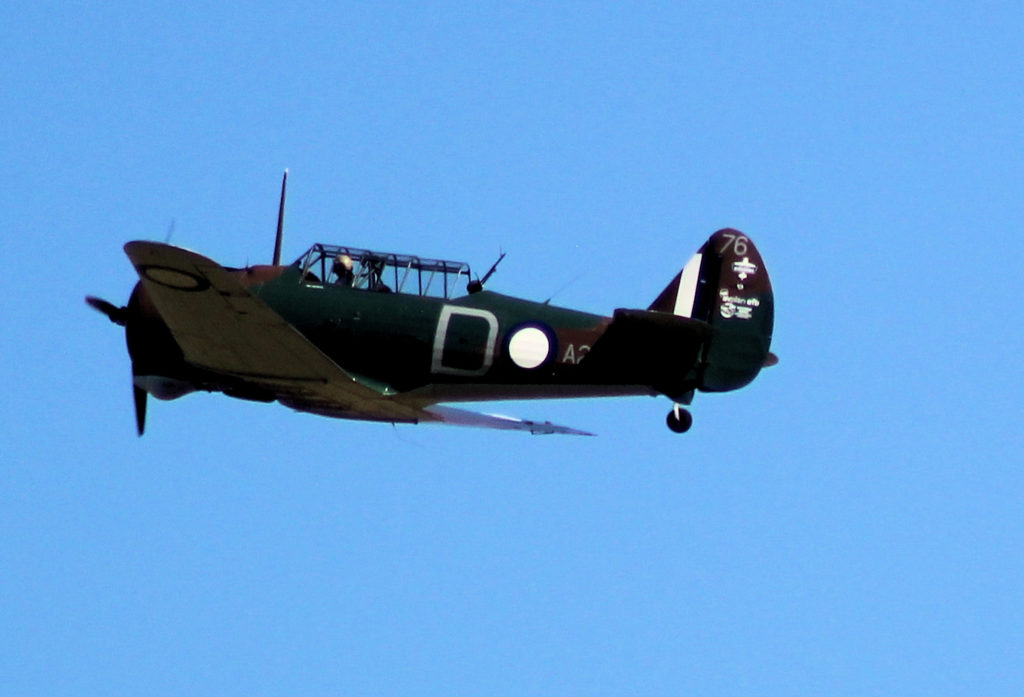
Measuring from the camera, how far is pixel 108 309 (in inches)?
645

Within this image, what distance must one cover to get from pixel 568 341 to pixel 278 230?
298 centimetres

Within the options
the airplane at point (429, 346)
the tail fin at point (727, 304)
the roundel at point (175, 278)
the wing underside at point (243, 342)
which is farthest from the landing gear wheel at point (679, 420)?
the roundel at point (175, 278)

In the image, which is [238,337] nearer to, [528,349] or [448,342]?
[448,342]

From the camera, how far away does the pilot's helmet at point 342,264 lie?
1599cm

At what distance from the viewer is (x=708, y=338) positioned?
16.0 meters

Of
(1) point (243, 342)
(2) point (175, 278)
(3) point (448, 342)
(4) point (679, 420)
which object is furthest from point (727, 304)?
(2) point (175, 278)

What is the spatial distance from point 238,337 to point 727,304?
4398mm

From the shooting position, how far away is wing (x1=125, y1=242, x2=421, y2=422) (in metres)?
14.1

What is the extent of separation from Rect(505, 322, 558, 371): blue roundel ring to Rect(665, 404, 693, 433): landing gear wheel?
116 centimetres

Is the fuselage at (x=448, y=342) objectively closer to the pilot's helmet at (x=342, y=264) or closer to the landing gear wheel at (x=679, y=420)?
the pilot's helmet at (x=342, y=264)

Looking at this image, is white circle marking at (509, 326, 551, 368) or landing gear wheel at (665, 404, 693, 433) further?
landing gear wheel at (665, 404, 693, 433)

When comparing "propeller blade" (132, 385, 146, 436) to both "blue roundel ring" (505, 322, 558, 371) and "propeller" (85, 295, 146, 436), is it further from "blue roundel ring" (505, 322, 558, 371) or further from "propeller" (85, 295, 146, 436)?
"blue roundel ring" (505, 322, 558, 371)

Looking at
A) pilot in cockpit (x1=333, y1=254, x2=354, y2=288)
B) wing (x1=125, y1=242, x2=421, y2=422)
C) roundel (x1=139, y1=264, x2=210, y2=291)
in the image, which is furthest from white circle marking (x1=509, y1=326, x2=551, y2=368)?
roundel (x1=139, y1=264, x2=210, y2=291)

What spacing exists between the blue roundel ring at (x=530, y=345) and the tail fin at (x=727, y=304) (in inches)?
52.6
